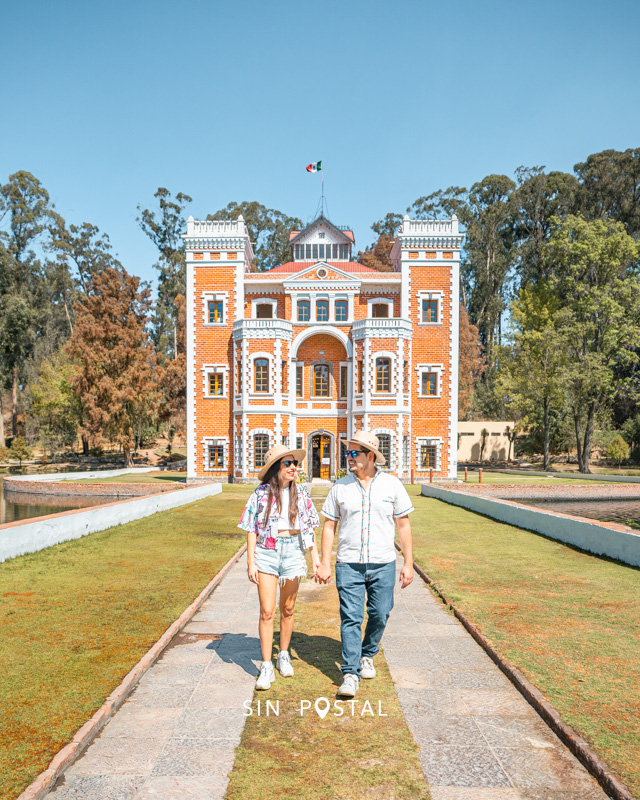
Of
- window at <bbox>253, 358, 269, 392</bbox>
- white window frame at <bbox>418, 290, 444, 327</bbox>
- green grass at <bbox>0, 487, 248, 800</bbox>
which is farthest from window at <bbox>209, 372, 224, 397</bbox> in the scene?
green grass at <bbox>0, 487, 248, 800</bbox>

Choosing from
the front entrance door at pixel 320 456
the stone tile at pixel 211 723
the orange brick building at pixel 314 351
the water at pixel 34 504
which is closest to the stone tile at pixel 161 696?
the stone tile at pixel 211 723

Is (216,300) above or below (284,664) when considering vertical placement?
above

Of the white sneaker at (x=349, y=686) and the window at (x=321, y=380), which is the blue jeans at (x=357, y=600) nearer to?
the white sneaker at (x=349, y=686)

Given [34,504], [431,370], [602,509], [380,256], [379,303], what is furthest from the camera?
[380,256]

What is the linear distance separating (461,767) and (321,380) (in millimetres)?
32352

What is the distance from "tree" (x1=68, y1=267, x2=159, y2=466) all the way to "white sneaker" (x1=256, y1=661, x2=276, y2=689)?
39.3 metres

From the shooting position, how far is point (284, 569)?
514 cm

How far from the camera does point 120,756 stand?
3881 mm

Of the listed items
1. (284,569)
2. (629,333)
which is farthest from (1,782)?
(629,333)

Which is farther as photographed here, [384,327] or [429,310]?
[429,310]

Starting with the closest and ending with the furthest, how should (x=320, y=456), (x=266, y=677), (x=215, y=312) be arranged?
(x=266, y=677)
(x=215, y=312)
(x=320, y=456)

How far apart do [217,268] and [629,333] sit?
85.5ft

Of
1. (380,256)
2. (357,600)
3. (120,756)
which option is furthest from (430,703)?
(380,256)

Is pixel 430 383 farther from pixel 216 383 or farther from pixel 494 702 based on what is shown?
pixel 494 702
